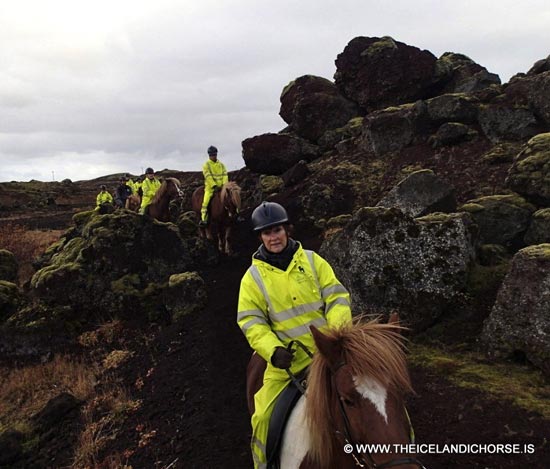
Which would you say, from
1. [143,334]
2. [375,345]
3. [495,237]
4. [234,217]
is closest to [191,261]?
[234,217]

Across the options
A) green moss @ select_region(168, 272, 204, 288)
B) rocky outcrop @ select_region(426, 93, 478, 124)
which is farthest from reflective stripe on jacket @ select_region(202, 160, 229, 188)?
rocky outcrop @ select_region(426, 93, 478, 124)

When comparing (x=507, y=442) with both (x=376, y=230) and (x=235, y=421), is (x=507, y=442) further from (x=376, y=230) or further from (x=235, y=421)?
(x=376, y=230)

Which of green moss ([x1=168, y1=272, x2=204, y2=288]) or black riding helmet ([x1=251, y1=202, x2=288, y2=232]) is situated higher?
black riding helmet ([x1=251, y1=202, x2=288, y2=232])

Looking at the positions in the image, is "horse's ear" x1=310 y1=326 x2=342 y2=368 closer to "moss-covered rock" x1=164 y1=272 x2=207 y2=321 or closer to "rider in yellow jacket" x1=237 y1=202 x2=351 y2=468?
"rider in yellow jacket" x1=237 y1=202 x2=351 y2=468

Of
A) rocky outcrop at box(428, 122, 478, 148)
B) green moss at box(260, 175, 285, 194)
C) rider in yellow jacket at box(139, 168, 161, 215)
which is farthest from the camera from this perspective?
green moss at box(260, 175, 285, 194)

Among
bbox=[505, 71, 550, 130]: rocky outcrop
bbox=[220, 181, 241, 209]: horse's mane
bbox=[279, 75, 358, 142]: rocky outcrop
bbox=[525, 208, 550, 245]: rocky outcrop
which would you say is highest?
bbox=[279, 75, 358, 142]: rocky outcrop

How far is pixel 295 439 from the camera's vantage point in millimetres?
3932

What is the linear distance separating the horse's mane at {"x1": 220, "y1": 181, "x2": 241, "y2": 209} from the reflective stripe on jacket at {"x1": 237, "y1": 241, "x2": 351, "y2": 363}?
36.3ft

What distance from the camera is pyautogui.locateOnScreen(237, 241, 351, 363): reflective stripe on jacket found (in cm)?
437

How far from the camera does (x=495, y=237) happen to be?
11180 millimetres

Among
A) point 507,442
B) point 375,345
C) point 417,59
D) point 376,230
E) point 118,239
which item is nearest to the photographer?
point 375,345

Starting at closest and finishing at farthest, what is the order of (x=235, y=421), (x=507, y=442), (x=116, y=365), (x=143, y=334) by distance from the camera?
(x=507, y=442) < (x=235, y=421) < (x=116, y=365) < (x=143, y=334)

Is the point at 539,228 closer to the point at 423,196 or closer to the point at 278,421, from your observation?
the point at 423,196

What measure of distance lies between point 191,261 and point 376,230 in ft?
26.5
